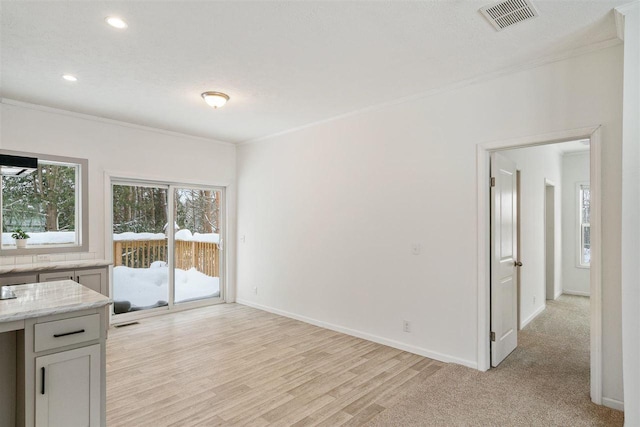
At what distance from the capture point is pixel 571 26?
8.20ft

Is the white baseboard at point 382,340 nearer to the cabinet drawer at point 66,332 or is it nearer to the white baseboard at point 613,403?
the white baseboard at point 613,403

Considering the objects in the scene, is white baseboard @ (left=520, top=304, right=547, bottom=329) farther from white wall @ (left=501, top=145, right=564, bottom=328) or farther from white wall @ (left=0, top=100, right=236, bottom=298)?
white wall @ (left=0, top=100, right=236, bottom=298)

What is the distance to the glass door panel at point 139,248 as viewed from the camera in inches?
198

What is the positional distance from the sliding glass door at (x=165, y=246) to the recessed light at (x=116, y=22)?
303 cm

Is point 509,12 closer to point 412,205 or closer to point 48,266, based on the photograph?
point 412,205

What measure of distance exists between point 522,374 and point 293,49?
352 cm

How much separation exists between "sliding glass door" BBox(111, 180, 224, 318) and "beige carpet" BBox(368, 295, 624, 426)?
4.00 m

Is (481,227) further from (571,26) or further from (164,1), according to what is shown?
(164,1)

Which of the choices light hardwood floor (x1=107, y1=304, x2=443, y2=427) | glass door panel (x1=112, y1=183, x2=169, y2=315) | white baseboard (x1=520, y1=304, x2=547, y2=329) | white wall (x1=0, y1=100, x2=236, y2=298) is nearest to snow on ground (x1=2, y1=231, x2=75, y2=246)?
white wall (x1=0, y1=100, x2=236, y2=298)

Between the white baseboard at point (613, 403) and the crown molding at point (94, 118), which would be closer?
the white baseboard at point (613, 403)

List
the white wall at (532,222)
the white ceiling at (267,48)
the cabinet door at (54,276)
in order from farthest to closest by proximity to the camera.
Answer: the white wall at (532,222)
the cabinet door at (54,276)
the white ceiling at (267,48)

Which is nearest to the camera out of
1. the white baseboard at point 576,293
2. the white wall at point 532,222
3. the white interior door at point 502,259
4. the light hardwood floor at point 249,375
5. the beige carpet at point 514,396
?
the beige carpet at point 514,396

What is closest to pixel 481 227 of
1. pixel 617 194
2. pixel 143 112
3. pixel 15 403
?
pixel 617 194

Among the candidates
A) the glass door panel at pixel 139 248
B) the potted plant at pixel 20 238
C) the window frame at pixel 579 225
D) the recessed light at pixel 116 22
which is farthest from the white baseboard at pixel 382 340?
the window frame at pixel 579 225
